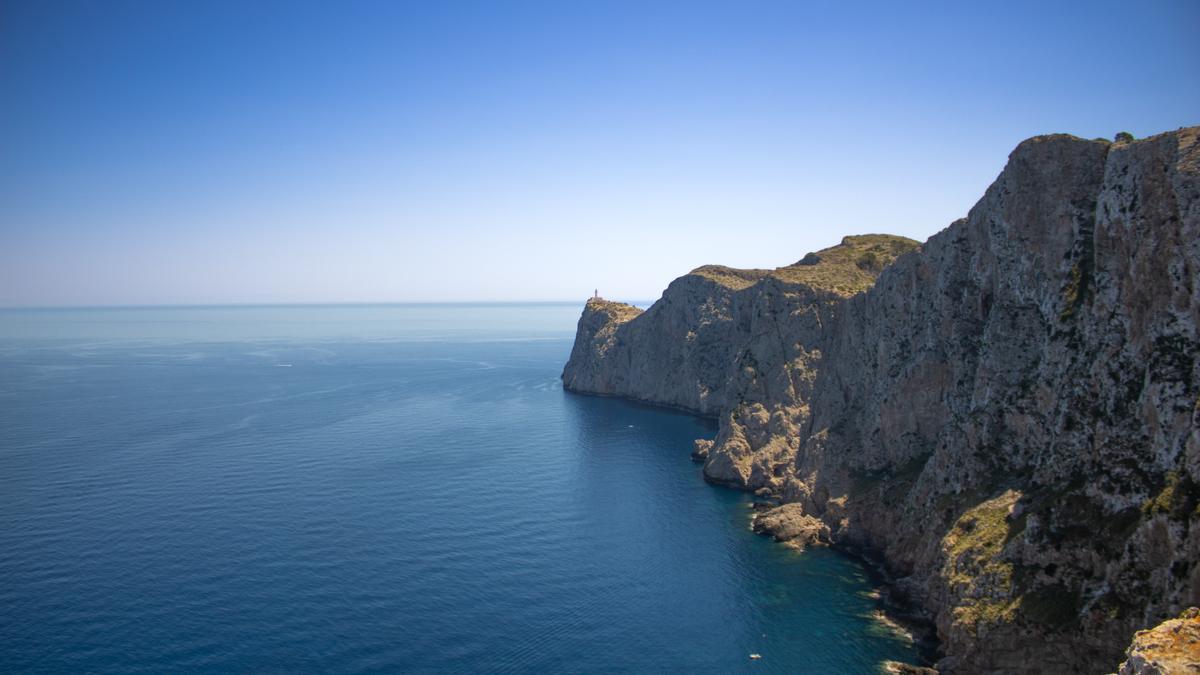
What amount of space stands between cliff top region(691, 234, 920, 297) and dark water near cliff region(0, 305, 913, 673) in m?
38.9

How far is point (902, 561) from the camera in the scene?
73.8m

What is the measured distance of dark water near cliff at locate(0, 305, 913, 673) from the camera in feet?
195

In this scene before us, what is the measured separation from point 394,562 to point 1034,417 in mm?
64005

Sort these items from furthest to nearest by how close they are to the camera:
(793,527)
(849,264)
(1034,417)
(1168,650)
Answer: (849,264), (793,527), (1034,417), (1168,650)

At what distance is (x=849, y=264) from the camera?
133m

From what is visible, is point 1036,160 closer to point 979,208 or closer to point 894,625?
point 979,208

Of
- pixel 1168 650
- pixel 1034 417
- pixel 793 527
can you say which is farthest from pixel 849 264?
pixel 1168 650

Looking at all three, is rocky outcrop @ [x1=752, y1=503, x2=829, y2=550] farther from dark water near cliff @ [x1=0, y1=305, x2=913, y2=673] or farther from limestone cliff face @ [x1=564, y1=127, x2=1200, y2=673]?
dark water near cliff @ [x1=0, y1=305, x2=913, y2=673]

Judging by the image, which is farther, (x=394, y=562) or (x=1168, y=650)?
(x=394, y=562)

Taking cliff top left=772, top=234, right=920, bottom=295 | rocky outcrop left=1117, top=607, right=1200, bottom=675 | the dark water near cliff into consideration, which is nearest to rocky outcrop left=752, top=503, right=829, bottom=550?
the dark water near cliff

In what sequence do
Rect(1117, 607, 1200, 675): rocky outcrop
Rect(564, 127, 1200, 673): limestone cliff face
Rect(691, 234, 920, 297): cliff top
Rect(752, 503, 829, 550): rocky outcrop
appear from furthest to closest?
1. Rect(691, 234, 920, 297): cliff top
2. Rect(752, 503, 829, 550): rocky outcrop
3. Rect(564, 127, 1200, 673): limestone cliff face
4. Rect(1117, 607, 1200, 675): rocky outcrop

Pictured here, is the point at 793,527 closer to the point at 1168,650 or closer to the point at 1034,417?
the point at 1034,417

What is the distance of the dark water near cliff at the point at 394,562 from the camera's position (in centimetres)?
5941

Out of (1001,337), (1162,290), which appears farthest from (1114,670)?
(1001,337)
